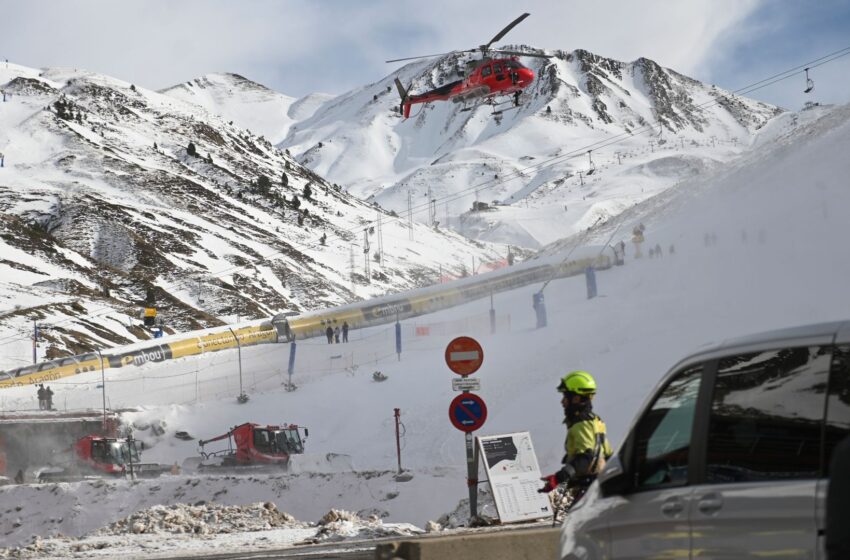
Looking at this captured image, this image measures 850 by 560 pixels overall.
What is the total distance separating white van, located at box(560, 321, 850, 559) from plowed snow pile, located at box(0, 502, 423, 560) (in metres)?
8.97

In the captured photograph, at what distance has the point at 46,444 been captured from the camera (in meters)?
36.7

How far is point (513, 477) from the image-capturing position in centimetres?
1419

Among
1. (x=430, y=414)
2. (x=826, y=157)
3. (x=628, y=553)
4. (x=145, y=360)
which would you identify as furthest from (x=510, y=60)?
(x=628, y=553)

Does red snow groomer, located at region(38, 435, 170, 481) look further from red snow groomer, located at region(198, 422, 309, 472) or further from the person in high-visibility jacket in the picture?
the person in high-visibility jacket

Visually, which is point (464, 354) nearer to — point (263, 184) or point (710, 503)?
point (710, 503)

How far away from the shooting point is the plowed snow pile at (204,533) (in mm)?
14422

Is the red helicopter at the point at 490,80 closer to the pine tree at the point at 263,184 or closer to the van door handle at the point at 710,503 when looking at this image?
the van door handle at the point at 710,503

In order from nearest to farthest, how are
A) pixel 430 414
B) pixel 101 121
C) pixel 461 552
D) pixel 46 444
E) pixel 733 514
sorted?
pixel 733 514 → pixel 461 552 → pixel 430 414 → pixel 46 444 → pixel 101 121

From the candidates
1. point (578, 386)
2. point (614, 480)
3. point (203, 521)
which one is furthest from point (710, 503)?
point (203, 521)

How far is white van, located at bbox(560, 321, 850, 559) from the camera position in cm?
409

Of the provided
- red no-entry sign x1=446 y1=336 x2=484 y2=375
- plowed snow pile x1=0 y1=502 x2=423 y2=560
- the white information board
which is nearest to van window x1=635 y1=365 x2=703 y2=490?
the white information board

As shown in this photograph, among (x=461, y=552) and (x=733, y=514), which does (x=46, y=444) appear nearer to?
(x=461, y=552)

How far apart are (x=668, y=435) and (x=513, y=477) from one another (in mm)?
9299

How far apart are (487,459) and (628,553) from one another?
894 cm
